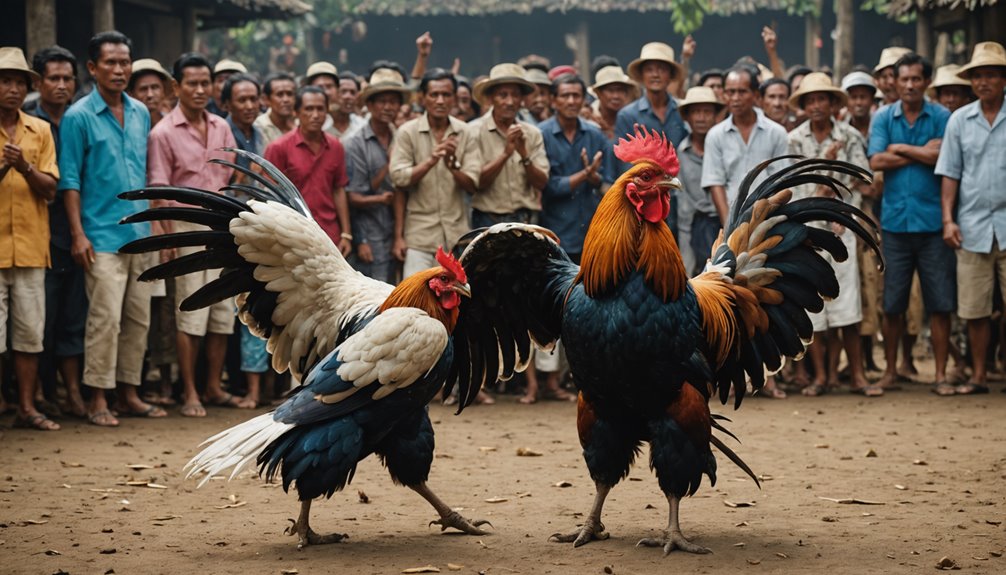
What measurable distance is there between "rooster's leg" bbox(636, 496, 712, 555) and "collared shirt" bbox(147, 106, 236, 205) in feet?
15.3

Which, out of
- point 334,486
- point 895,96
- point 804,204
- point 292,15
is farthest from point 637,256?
point 292,15

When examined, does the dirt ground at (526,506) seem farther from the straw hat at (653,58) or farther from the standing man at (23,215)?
the straw hat at (653,58)

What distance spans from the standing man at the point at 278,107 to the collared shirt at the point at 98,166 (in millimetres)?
1591

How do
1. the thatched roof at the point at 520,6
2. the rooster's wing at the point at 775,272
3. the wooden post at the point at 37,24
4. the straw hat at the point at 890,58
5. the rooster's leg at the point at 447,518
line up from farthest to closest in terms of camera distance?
the thatched roof at the point at 520,6 < the straw hat at the point at 890,58 < the wooden post at the point at 37,24 < the rooster's wing at the point at 775,272 < the rooster's leg at the point at 447,518

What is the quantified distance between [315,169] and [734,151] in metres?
3.21

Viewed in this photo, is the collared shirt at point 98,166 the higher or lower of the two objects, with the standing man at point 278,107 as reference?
lower

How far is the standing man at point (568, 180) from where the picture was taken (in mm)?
9828

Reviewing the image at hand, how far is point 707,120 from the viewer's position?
10.1 metres

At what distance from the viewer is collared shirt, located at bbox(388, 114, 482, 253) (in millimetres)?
9633

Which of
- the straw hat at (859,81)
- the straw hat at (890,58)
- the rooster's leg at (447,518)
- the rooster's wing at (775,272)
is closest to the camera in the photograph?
the rooster's leg at (447,518)

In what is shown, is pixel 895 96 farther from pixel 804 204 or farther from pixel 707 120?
pixel 804 204

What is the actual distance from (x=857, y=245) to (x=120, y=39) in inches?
232

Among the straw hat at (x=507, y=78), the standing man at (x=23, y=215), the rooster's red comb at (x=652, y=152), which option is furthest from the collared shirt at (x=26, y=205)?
the rooster's red comb at (x=652, y=152)

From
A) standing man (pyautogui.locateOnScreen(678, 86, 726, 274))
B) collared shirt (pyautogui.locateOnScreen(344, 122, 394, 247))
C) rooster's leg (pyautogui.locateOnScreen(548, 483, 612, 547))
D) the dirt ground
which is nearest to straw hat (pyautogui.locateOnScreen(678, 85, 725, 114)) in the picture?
standing man (pyautogui.locateOnScreen(678, 86, 726, 274))
